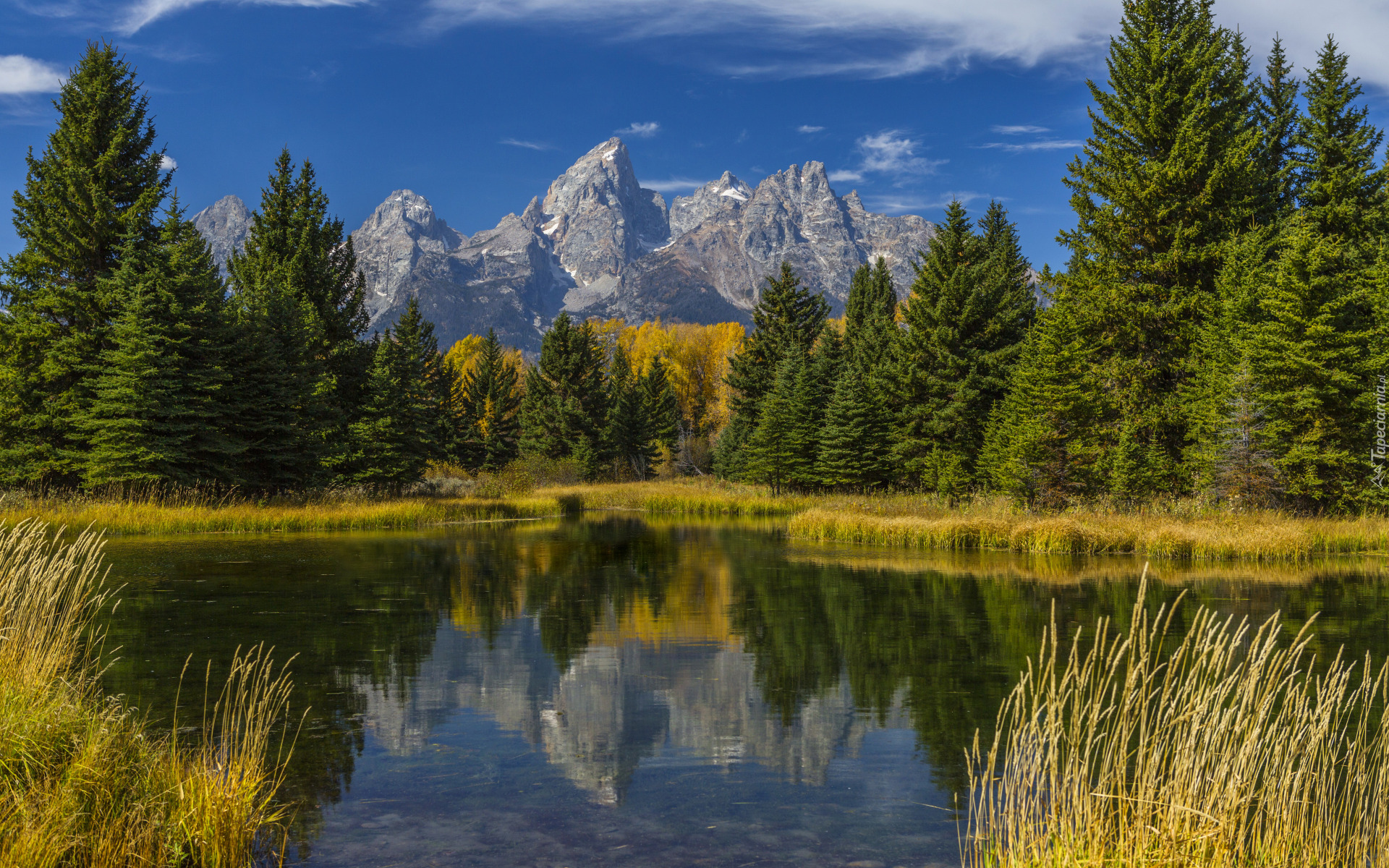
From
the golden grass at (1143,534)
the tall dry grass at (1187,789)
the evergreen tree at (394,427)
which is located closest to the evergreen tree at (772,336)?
the evergreen tree at (394,427)

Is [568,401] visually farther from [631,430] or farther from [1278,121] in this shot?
[1278,121]

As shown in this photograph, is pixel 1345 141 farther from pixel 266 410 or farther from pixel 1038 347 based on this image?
pixel 266 410

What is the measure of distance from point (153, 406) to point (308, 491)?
8.95 metres

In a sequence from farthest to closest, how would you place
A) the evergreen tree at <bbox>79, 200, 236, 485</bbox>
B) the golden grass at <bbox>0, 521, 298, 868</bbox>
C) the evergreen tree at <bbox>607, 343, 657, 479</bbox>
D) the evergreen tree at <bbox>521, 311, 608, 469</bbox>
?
1. the evergreen tree at <bbox>607, 343, 657, 479</bbox>
2. the evergreen tree at <bbox>521, 311, 608, 469</bbox>
3. the evergreen tree at <bbox>79, 200, 236, 485</bbox>
4. the golden grass at <bbox>0, 521, 298, 868</bbox>

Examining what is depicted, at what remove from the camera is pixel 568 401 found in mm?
74500

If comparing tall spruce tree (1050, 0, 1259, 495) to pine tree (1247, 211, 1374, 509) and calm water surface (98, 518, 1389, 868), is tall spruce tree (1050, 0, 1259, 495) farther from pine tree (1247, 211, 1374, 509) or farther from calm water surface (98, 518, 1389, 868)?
calm water surface (98, 518, 1389, 868)

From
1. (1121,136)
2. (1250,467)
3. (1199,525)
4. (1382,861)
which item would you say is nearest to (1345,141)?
(1121,136)

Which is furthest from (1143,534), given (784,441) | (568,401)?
(568,401)

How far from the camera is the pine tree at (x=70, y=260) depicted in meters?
31.7

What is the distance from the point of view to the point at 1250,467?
28984 mm

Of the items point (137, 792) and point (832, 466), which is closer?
point (137, 792)

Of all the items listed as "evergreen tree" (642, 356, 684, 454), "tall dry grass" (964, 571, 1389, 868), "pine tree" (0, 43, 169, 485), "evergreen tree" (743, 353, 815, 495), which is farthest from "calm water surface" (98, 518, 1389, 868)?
"evergreen tree" (642, 356, 684, 454)

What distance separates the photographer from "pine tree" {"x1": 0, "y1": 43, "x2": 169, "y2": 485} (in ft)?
104

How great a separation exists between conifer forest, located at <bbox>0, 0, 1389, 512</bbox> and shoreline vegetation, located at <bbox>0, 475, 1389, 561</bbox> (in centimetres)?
161
